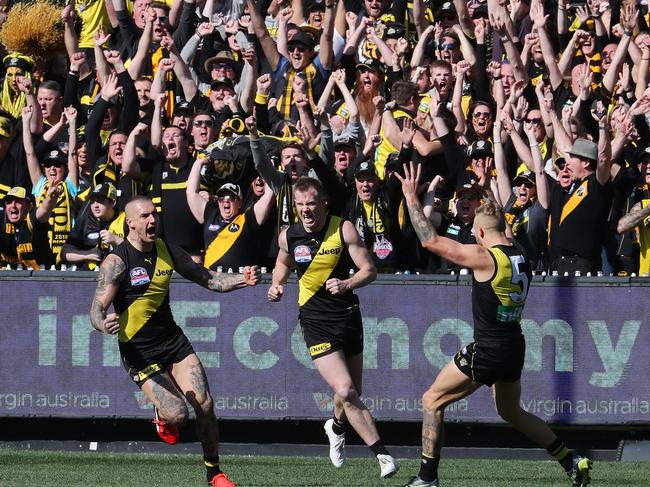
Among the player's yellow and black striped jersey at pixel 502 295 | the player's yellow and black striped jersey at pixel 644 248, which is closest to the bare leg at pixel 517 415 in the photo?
the player's yellow and black striped jersey at pixel 502 295

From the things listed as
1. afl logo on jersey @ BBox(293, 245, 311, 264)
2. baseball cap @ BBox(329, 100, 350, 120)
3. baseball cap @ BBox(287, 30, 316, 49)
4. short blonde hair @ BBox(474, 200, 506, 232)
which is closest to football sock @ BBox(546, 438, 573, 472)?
short blonde hair @ BBox(474, 200, 506, 232)

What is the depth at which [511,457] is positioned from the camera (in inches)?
516

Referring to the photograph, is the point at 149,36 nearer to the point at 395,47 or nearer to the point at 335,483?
the point at 395,47

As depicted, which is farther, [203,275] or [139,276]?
[203,275]

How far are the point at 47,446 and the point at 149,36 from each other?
214 inches

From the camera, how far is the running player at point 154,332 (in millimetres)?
10656

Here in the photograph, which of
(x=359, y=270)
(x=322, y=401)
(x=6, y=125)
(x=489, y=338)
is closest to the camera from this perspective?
(x=489, y=338)

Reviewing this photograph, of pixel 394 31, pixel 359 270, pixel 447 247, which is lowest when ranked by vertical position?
pixel 359 270

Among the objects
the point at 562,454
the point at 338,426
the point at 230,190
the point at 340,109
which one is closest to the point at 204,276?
the point at 338,426

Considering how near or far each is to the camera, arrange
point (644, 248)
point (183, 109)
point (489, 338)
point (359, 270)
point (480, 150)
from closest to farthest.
Answer: point (489, 338) → point (359, 270) → point (644, 248) → point (480, 150) → point (183, 109)

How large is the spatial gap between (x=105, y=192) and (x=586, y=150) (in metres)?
4.96

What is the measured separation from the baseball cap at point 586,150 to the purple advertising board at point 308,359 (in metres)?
1.24

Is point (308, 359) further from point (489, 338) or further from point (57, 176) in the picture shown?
point (57, 176)

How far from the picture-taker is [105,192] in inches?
569
